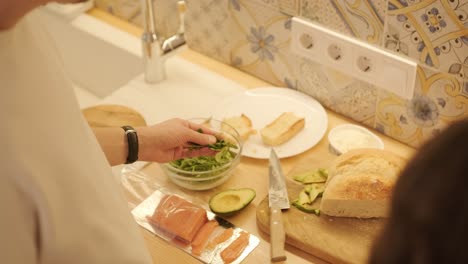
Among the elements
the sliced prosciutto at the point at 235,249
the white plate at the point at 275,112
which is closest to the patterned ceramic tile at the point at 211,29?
the white plate at the point at 275,112

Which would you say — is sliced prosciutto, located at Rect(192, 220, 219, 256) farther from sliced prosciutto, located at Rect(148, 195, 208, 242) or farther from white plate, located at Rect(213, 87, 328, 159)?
white plate, located at Rect(213, 87, 328, 159)

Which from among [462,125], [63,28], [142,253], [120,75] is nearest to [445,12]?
[142,253]

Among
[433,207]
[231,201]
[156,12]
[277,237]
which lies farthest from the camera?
[156,12]

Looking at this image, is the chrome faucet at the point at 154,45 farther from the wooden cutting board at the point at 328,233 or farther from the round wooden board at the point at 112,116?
the wooden cutting board at the point at 328,233

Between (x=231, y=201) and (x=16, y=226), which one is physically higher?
(x=16, y=226)

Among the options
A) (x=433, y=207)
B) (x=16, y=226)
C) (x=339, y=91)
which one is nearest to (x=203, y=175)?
(x=339, y=91)

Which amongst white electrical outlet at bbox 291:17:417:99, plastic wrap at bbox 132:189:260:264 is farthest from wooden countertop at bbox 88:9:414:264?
white electrical outlet at bbox 291:17:417:99

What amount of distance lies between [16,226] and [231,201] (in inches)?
19.8

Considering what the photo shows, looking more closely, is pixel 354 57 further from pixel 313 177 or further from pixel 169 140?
pixel 169 140

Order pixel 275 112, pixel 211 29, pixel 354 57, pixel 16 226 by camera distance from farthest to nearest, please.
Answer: pixel 211 29, pixel 275 112, pixel 354 57, pixel 16 226

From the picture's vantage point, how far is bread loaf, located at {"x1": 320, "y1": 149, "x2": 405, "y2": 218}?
1157 millimetres

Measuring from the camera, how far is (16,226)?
82 cm

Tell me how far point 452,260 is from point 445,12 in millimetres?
835

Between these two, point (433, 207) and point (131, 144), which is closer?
point (433, 207)
